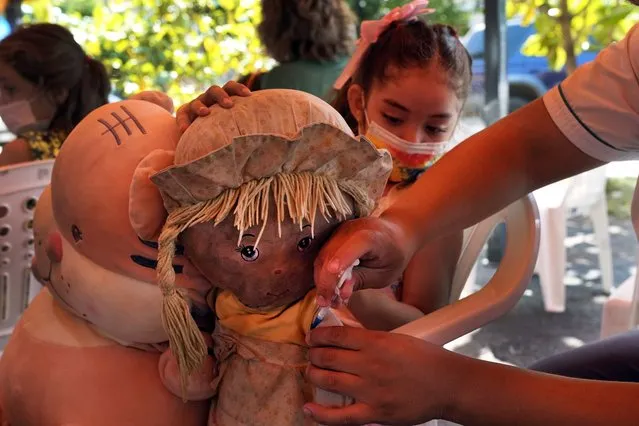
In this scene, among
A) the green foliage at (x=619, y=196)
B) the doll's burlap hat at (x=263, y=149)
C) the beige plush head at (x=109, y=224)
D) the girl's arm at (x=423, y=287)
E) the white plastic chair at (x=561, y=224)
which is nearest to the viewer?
the doll's burlap hat at (x=263, y=149)

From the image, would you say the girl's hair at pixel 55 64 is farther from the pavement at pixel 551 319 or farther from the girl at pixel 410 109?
the pavement at pixel 551 319

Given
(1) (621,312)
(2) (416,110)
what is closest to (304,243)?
(2) (416,110)

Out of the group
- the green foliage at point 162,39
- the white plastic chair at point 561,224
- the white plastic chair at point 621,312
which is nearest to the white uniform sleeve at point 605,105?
the white plastic chair at point 621,312

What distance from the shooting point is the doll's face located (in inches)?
28.2

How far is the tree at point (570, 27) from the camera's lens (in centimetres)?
251

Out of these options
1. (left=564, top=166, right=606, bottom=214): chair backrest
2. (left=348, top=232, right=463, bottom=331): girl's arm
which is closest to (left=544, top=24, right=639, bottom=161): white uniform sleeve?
(left=348, top=232, right=463, bottom=331): girl's arm

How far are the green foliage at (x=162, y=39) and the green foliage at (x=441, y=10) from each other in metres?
0.52

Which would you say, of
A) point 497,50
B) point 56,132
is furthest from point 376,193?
point 497,50

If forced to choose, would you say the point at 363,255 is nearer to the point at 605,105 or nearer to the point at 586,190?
the point at 605,105

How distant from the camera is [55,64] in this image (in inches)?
76.4

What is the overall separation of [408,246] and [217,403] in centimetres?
31

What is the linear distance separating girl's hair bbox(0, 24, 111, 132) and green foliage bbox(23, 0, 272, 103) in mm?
1221

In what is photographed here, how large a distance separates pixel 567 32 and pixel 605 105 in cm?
185

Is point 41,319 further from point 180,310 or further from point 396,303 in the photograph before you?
point 396,303
